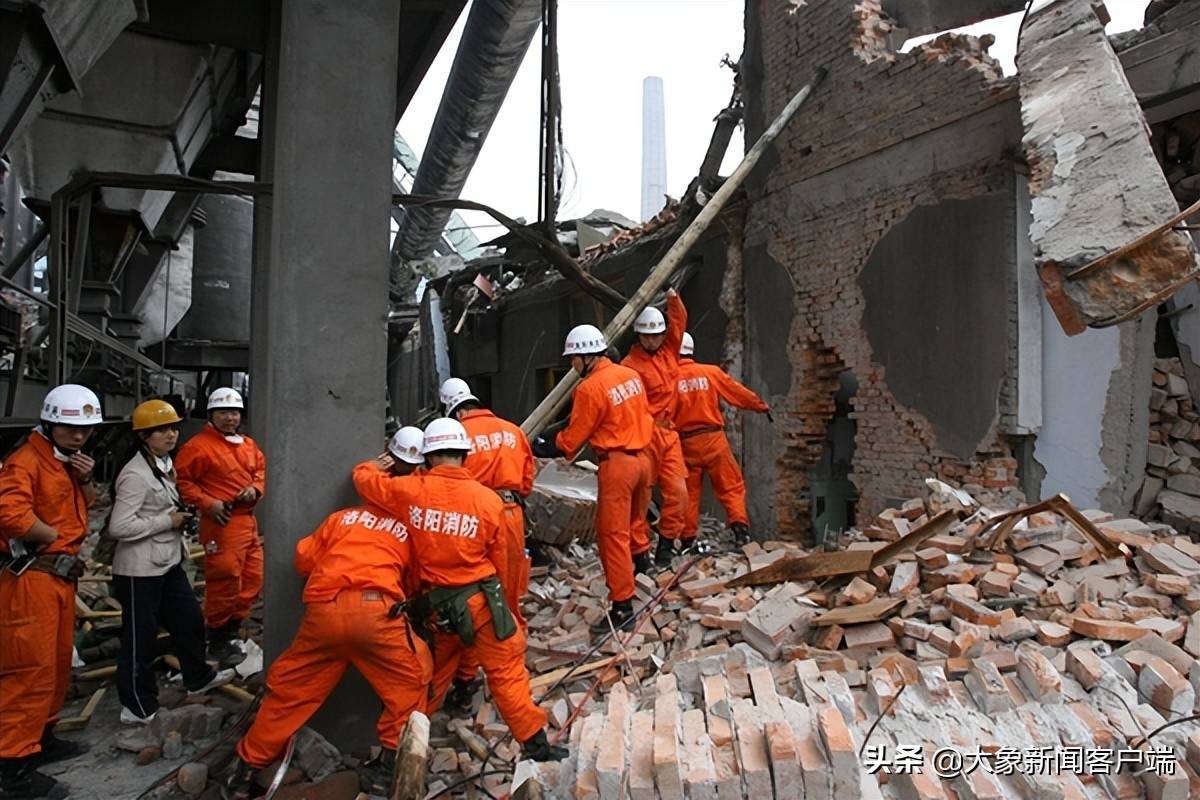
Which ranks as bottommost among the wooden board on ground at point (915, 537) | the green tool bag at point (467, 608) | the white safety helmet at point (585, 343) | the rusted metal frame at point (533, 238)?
the green tool bag at point (467, 608)

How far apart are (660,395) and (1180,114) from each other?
15.1 ft

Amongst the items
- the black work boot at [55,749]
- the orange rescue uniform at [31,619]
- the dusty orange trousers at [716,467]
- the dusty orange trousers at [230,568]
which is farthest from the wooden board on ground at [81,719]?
the dusty orange trousers at [716,467]

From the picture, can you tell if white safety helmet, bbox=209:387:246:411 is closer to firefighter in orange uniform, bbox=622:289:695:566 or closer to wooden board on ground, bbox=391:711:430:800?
firefighter in orange uniform, bbox=622:289:695:566

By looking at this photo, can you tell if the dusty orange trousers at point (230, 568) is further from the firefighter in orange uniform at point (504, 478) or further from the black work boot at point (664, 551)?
the black work boot at point (664, 551)

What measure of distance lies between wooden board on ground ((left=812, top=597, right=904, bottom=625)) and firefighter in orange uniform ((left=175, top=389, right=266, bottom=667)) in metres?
4.08

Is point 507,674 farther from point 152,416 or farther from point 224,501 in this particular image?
point 224,501

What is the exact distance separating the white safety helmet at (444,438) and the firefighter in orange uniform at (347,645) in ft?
1.31

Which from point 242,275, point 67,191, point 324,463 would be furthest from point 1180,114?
point 242,275

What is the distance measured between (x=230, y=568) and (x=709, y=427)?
3.82 m

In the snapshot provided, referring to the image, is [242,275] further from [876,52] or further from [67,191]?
[876,52]

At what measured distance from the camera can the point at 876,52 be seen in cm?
774

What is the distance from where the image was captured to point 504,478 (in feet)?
15.1

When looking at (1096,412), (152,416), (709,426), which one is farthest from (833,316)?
(152,416)

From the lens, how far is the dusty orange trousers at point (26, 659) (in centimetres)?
378
